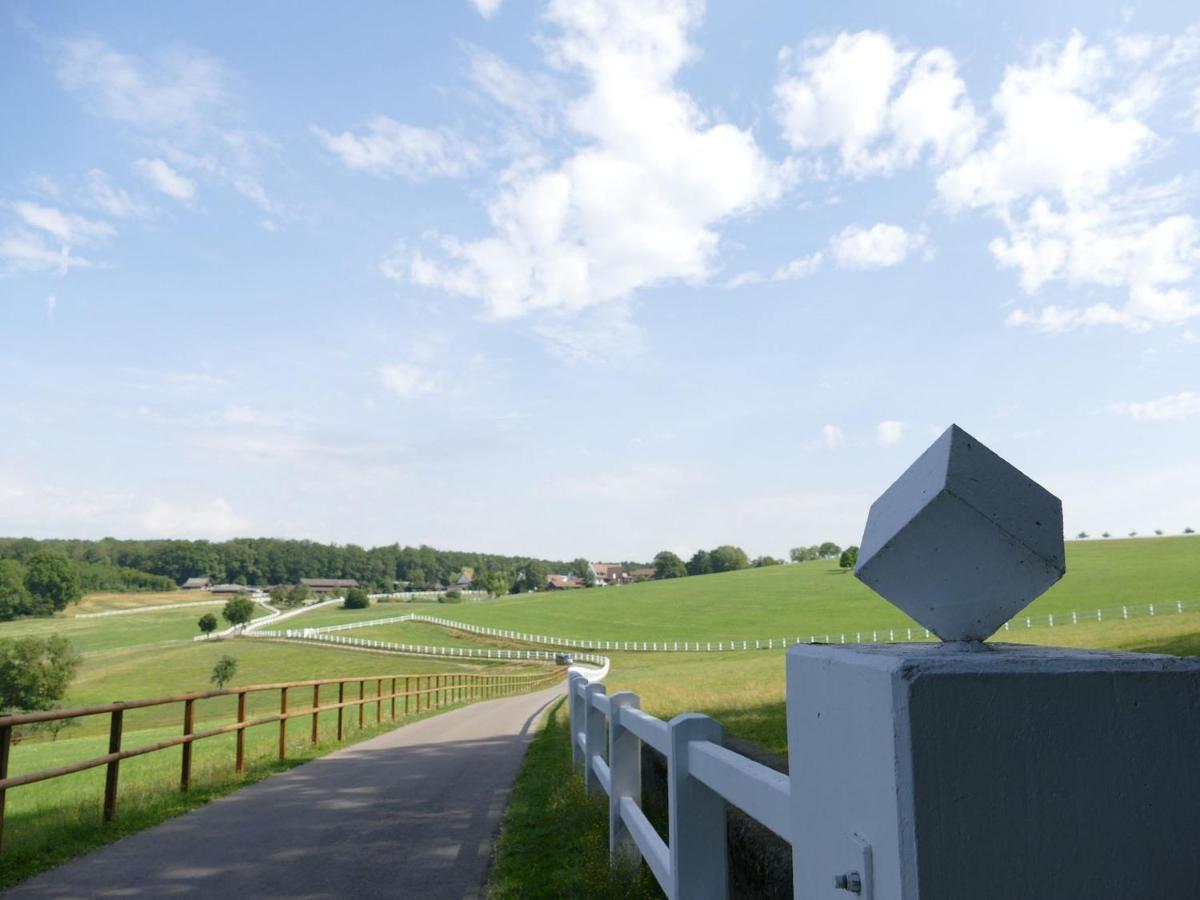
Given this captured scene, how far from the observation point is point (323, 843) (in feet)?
23.0

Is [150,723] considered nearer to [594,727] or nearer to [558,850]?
[594,727]

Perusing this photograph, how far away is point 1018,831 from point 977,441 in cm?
63

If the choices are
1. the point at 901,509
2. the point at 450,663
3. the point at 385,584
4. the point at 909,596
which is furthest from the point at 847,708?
the point at 385,584

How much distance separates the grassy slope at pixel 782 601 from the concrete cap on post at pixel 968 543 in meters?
63.4

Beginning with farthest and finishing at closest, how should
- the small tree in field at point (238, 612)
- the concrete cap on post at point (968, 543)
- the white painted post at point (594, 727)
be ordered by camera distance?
the small tree in field at point (238, 612) → the white painted post at point (594, 727) → the concrete cap on post at point (968, 543)

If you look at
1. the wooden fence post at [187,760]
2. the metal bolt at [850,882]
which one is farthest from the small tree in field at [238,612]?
the metal bolt at [850,882]

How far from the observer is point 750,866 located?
10.7 feet

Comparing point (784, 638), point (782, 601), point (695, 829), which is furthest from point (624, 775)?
point (782, 601)

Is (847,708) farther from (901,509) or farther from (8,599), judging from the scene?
(8,599)

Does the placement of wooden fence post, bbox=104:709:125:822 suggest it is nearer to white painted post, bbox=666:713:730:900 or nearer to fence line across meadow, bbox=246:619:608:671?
white painted post, bbox=666:713:730:900

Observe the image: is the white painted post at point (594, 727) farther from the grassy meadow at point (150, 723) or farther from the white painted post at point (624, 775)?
the grassy meadow at point (150, 723)

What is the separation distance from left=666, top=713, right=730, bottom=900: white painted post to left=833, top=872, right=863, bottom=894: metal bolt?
1.64 metres

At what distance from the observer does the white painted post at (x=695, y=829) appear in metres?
2.98

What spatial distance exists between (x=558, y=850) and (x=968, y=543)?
563 cm
